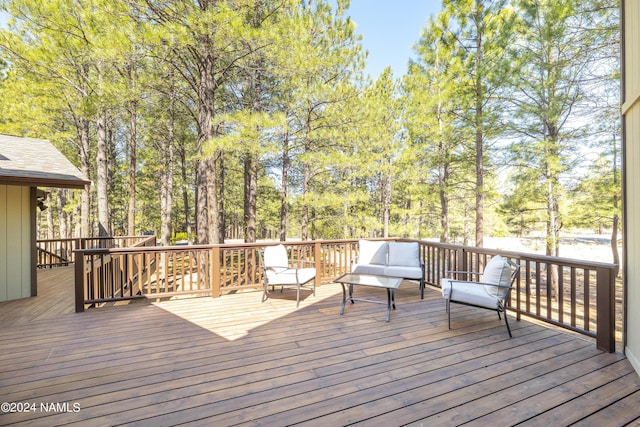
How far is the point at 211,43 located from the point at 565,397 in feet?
23.7

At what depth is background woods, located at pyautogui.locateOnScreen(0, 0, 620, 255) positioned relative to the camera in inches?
224

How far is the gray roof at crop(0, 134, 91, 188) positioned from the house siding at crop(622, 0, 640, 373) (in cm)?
724

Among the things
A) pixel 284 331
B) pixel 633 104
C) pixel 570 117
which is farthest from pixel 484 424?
pixel 570 117

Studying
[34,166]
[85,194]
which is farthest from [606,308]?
[85,194]

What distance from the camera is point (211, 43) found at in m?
5.62

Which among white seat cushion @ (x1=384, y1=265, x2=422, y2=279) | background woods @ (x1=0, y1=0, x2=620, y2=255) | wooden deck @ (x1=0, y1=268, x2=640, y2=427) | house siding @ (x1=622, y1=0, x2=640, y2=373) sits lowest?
wooden deck @ (x1=0, y1=268, x2=640, y2=427)

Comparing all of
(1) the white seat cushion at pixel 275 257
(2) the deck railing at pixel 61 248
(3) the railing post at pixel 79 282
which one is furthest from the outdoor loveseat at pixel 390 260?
(2) the deck railing at pixel 61 248

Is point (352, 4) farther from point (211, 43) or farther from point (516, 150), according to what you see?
point (516, 150)

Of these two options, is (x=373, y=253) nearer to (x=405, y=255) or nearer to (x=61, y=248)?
(x=405, y=255)

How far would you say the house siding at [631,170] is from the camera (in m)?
2.44

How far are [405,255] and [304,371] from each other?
3.06 meters

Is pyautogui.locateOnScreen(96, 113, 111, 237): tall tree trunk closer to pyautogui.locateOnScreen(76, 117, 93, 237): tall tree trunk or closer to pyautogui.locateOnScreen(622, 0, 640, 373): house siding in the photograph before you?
pyautogui.locateOnScreen(76, 117, 93, 237): tall tree trunk

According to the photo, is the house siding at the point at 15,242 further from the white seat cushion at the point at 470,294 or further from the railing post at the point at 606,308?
the railing post at the point at 606,308

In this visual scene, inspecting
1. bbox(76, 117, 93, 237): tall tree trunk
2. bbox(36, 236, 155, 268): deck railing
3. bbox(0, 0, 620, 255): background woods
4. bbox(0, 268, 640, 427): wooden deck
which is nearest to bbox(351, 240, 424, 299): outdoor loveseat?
bbox(0, 268, 640, 427): wooden deck
